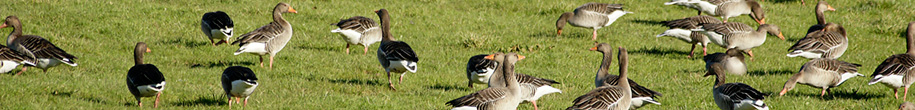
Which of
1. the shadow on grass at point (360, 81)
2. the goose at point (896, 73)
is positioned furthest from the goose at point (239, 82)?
the goose at point (896, 73)

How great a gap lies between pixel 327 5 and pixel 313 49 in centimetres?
477

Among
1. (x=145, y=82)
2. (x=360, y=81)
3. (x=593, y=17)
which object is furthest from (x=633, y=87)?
(x=593, y=17)

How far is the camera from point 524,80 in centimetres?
1081

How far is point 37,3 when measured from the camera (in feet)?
57.9

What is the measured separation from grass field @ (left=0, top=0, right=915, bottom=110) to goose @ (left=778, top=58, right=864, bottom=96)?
8.7 inches

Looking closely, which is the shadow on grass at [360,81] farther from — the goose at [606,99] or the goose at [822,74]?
the goose at [822,74]

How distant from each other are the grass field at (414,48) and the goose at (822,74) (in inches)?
8.7

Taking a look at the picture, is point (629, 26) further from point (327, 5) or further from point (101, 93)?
point (101, 93)

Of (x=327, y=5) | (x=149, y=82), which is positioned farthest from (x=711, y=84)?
(x=327, y=5)

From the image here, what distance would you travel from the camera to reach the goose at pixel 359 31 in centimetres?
1497

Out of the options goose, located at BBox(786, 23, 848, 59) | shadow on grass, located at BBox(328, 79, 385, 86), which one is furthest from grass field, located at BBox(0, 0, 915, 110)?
goose, located at BBox(786, 23, 848, 59)

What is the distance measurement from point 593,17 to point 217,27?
7726mm

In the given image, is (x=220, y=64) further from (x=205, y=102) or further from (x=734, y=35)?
(x=734, y=35)

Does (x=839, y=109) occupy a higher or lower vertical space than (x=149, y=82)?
lower
